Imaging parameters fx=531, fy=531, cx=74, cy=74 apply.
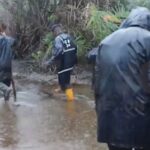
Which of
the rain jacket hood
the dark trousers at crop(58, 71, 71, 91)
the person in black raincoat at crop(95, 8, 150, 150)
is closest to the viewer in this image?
the person in black raincoat at crop(95, 8, 150, 150)

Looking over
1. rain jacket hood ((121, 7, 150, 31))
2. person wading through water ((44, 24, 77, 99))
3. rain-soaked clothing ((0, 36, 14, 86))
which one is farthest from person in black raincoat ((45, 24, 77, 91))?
rain jacket hood ((121, 7, 150, 31))

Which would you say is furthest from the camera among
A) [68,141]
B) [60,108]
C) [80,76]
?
[80,76]

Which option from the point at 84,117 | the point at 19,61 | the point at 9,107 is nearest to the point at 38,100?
the point at 9,107

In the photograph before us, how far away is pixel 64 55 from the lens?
10477mm

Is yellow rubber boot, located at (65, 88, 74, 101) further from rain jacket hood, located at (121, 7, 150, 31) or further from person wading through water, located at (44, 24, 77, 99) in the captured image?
rain jacket hood, located at (121, 7, 150, 31)

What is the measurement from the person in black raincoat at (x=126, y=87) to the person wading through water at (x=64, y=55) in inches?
224

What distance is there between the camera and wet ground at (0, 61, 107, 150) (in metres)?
7.26

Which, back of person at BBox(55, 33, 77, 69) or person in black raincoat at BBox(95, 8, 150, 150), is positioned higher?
person in black raincoat at BBox(95, 8, 150, 150)

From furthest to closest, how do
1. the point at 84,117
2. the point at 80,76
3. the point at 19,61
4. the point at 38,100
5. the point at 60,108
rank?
the point at 19,61, the point at 80,76, the point at 38,100, the point at 60,108, the point at 84,117

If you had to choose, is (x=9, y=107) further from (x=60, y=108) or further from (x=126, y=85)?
(x=126, y=85)

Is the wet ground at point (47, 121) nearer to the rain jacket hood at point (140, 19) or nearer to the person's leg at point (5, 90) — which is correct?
the person's leg at point (5, 90)

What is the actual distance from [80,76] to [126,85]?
818cm

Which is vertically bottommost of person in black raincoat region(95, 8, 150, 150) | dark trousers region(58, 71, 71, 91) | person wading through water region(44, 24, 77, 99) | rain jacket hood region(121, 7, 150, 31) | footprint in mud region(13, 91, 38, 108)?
footprint in mud region(13, 91, 38, 108)

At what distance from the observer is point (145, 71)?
455 cm
